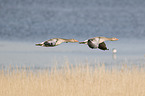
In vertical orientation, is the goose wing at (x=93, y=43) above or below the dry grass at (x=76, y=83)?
above

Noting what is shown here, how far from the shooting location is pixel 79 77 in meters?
24.9

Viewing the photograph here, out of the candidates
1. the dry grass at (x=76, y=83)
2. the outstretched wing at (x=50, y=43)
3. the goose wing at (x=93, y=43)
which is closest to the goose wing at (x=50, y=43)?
the outstretched wing at (x=50, y=43)

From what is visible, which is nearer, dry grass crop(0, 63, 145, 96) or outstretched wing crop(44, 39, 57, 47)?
outstretched wing crop(44, 39, 57, 47)

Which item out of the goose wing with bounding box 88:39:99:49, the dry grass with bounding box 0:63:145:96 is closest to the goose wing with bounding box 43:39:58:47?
the goose wing with bounding box 88:39:99:49

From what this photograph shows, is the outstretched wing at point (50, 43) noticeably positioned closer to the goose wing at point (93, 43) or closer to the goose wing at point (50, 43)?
the goose wing at point (50, 43)

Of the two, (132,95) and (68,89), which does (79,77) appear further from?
(132,95)

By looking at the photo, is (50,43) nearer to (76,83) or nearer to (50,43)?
(50,43)

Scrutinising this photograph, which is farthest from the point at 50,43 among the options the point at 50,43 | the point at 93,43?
the point at 93,43

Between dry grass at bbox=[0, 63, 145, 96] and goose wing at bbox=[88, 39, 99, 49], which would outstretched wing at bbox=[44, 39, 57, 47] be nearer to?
goose wing at bbox=[88, 39, 99, 49]

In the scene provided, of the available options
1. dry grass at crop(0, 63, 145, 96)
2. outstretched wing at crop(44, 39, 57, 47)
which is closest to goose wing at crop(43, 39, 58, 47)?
outstretched wing at crop(44, 39, 57, 47)

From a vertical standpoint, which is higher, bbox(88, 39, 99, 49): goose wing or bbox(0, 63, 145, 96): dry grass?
bbox(88, 39, 99, 49): goose wing

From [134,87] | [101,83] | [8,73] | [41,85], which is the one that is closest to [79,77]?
[101,83]

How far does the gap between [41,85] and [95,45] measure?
63.7ft

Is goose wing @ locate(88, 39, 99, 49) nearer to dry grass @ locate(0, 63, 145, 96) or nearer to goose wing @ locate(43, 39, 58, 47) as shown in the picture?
goose wing @ locate(43, 39, 58, 47)
